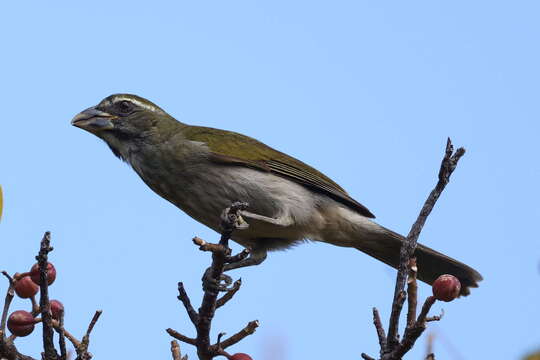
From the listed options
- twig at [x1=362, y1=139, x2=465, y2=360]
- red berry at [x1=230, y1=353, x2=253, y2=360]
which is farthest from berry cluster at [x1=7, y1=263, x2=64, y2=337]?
twig at [x1=362, y1=139, x2=465, y2=360]

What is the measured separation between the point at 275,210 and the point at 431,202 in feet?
9.27

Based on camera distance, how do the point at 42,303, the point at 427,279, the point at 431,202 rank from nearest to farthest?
the point at 42,303
the point at 431,202
the point at 427,279

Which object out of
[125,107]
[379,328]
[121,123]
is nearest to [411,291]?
[379,328]

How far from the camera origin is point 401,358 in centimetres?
320

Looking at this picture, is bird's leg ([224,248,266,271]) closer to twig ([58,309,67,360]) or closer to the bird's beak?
the bird's beak

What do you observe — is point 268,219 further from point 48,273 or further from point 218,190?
point 48,273

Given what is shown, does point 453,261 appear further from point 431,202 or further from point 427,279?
point 431,202

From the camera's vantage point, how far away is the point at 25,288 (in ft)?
10.4

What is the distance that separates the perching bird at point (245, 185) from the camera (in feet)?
20.2

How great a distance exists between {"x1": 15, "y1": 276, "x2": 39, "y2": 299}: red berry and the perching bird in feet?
8.89

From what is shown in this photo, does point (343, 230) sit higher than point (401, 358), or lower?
higher

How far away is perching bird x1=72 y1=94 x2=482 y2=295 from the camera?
20.2 feet

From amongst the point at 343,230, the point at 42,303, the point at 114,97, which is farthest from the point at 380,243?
the point at 42,303

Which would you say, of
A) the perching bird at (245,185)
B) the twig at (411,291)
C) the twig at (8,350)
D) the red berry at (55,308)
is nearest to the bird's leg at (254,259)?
the perching bird at (245,185)
